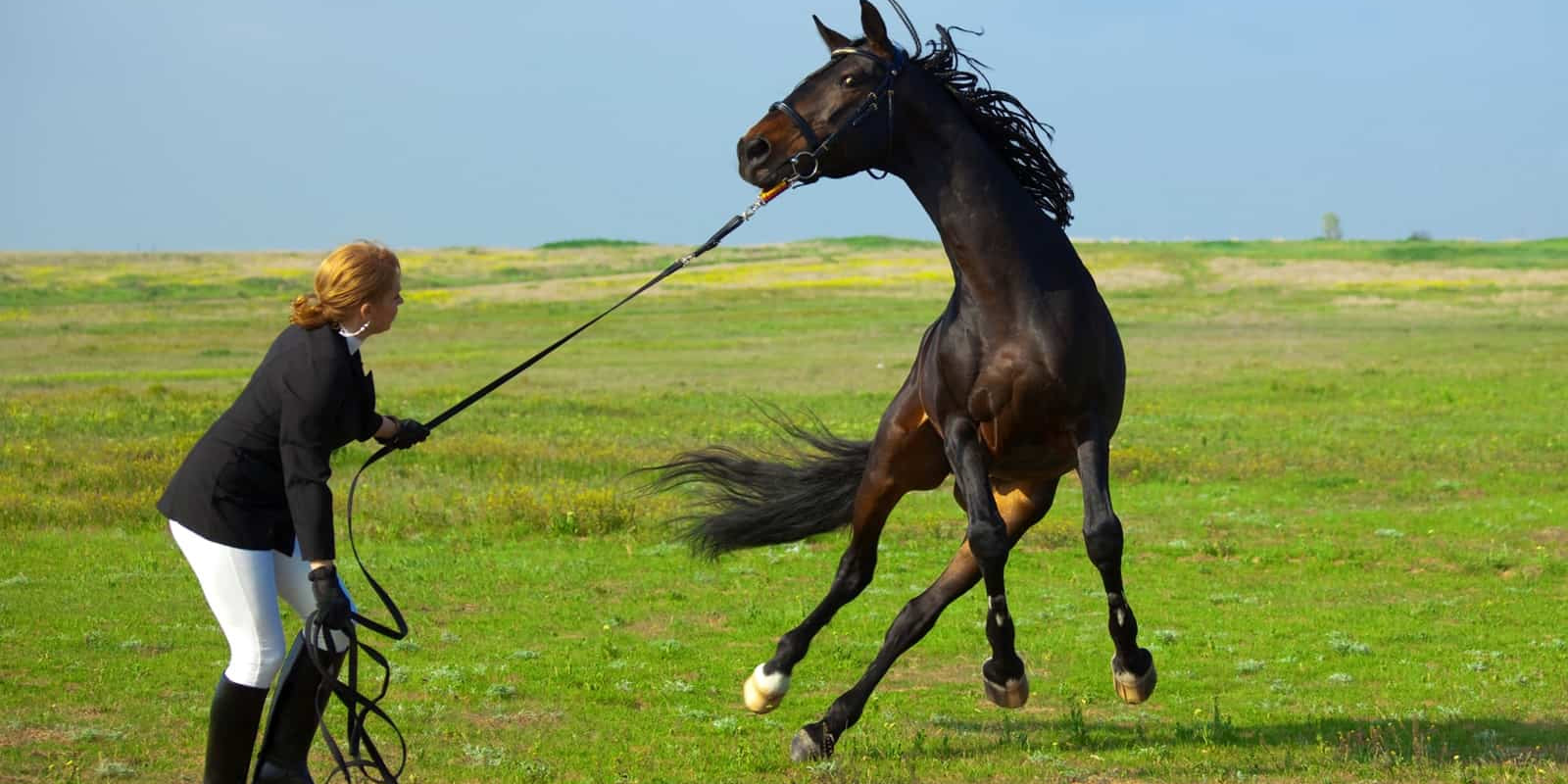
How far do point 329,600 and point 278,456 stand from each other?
1.59 feet

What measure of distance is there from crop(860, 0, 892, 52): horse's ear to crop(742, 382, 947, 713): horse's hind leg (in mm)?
1487

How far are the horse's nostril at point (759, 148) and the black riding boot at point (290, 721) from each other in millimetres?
2427

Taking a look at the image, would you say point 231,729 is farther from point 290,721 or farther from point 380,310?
point 380,310

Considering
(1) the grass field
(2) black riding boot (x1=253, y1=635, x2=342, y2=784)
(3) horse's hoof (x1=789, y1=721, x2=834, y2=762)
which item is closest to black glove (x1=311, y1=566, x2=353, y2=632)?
(2) black riding boot (x1=253, y1=635, x2=342, y2=784)

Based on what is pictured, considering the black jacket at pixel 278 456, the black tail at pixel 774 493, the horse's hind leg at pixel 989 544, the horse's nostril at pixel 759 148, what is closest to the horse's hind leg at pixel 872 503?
the horse's hind leg at pixel 989 544

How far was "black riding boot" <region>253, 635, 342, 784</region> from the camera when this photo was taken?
5.28m

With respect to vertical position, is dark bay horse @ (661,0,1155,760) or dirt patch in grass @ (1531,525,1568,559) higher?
dark bay horse @ (661,0,1155,760)

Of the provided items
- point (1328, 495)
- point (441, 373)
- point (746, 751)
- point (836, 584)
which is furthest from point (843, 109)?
point (441, 373)

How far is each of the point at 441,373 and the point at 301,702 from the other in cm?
2639

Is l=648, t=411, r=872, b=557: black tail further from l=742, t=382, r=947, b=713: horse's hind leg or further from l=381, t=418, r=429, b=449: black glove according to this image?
l=381, t=418, r=429, b=449: black glove

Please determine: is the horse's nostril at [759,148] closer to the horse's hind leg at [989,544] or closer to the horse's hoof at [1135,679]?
the horse's hind leg at [989,544]

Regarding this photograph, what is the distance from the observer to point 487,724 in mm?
7160

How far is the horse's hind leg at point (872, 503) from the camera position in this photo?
6832 millimetres

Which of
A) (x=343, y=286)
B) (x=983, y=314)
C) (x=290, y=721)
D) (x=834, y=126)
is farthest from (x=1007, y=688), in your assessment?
(x=343, y=286)
